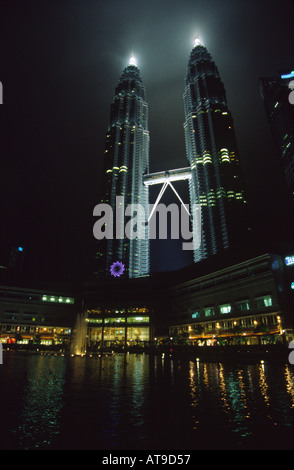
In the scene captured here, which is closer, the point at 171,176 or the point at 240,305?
the point at 240,305

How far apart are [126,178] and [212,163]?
180ft

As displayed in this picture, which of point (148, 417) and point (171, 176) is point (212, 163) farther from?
point (148, 417)

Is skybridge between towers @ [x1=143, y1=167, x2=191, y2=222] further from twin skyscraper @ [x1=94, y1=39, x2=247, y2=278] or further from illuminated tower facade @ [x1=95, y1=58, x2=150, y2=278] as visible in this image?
illuminated tower facade @ [x1=95, y1=58, x2=150, y2=278]

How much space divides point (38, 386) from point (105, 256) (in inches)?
5667

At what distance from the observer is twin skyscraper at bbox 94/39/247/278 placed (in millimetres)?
141250

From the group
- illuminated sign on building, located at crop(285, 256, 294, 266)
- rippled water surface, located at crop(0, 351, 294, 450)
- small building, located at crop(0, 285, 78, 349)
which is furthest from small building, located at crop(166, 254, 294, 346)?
small building, located at crop(0, 285, 78, 349)

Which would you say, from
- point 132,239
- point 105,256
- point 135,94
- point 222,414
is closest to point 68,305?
point 105,256

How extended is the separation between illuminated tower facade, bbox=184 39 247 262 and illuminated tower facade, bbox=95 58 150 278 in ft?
110

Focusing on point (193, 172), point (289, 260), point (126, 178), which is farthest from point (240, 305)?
point (126, 178)

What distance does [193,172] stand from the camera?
6014 inches

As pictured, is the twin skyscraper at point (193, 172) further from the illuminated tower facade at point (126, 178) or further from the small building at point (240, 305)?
the small building at point (240, 305)
